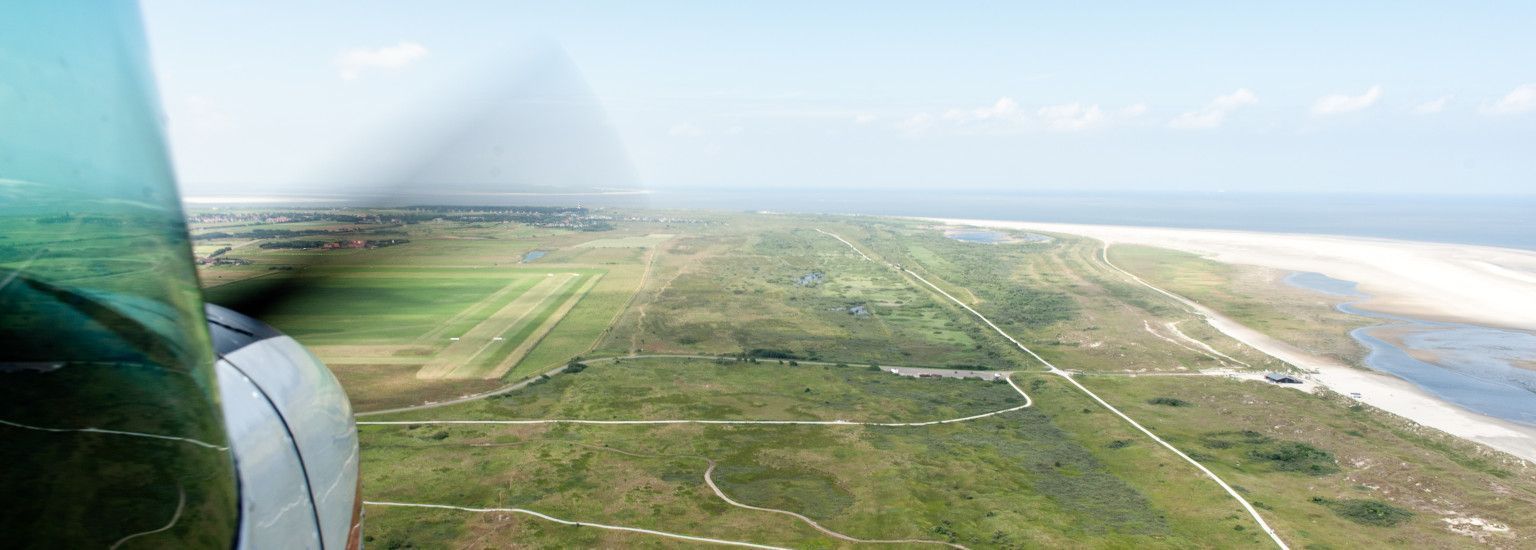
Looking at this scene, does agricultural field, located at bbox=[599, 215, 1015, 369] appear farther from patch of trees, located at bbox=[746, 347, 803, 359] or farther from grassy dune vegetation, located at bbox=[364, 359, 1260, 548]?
grassy dune vegetation, located at bbox=[364, 359, 1260, 548]

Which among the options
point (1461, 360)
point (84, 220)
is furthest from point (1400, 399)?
point (84, 220)

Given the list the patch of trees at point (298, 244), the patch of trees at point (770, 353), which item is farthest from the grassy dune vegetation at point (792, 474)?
the patch of trees at point (298, 244)

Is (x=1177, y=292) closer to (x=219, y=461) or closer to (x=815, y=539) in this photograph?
(x=815, y=539)

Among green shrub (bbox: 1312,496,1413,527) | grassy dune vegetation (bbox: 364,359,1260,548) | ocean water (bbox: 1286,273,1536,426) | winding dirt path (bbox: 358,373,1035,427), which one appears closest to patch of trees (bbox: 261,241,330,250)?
grassy dune vegetation (bbox: 364,359,1260,548)

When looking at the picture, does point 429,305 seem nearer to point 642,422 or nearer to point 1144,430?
point 642,422

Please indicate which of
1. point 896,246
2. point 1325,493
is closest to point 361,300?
point 1325,493

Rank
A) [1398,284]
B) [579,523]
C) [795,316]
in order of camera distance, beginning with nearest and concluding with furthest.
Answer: [579,523], [795,316], [1398,284]
